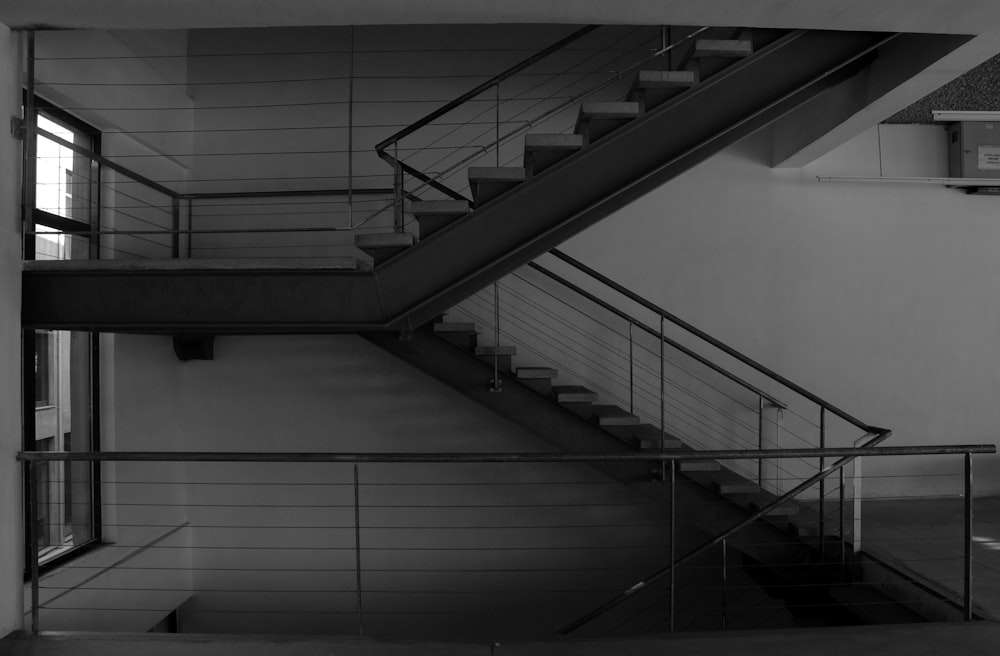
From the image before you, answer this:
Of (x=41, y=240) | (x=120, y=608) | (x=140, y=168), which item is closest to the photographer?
(x=41, y=240)

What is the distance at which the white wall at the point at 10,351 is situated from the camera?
9.09 ft

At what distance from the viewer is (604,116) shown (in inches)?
120

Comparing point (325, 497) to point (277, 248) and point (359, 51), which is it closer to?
point (277, 248)

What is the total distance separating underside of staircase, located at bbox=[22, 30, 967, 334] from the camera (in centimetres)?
293

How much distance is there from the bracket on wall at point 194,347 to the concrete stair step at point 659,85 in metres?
3.32

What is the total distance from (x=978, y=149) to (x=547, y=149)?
3.95 m

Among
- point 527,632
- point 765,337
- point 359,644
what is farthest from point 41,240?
point 765,337

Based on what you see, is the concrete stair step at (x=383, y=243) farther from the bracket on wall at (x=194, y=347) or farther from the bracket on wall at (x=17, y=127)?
the bracket on wall at (x=194, y=347)

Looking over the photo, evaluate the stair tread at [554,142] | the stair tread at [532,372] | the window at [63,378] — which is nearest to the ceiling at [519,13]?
the stair tread at [554,142]

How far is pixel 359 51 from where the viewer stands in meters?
5.08

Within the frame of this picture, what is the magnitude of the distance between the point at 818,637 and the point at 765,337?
2.84 m

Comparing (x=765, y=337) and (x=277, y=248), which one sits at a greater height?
(x=277, y=248)

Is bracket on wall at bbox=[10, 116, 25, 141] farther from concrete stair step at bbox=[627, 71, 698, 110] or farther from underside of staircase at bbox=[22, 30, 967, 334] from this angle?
concrete stair step at bbox=[627, 71, 698, 110]

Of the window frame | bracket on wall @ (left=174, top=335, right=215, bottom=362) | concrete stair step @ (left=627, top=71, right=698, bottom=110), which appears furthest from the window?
concrete stair step @ (left=627, top=71, right=698, bottom=110)
